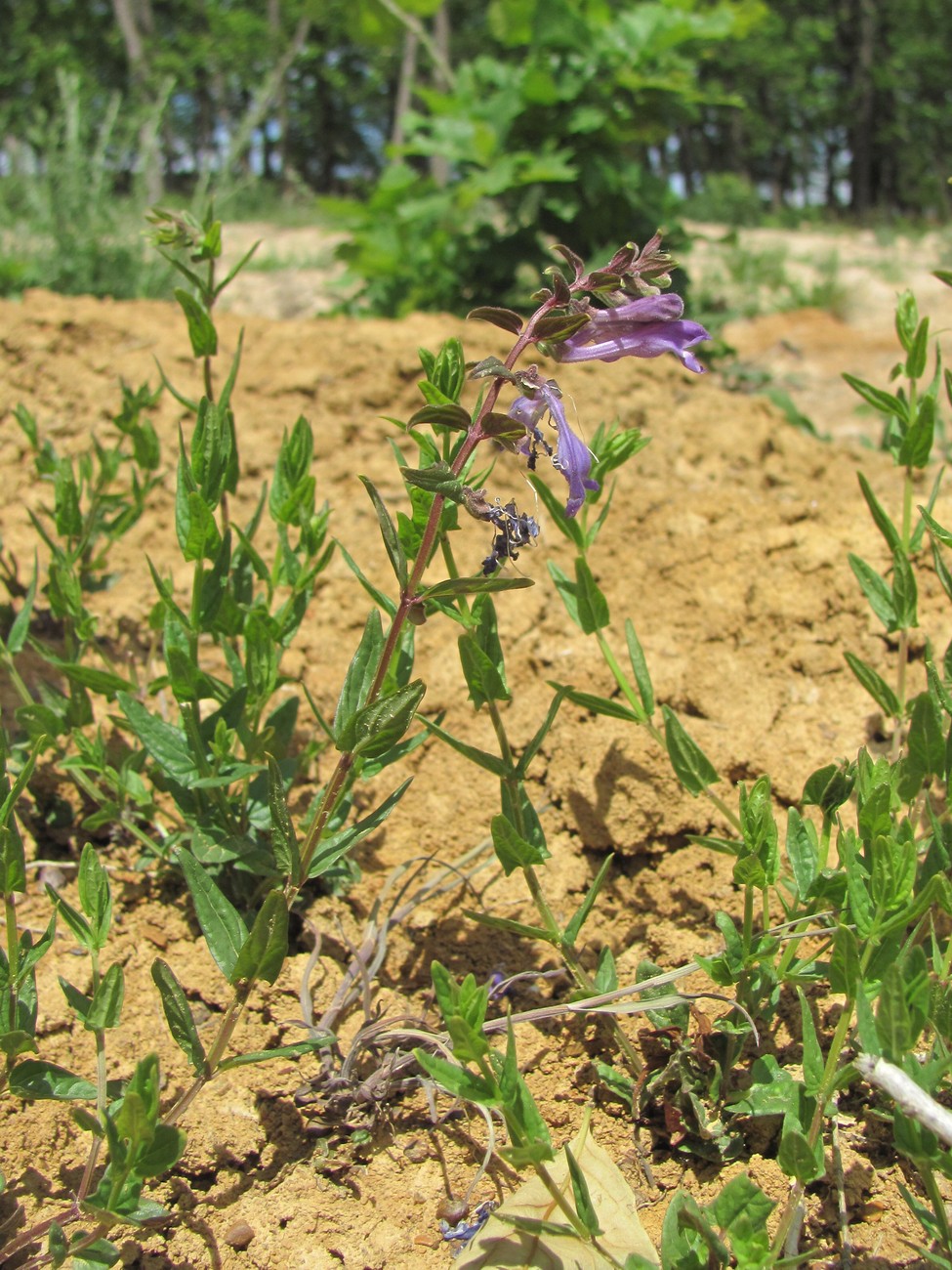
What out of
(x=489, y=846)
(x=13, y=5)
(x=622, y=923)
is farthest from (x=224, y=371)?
(x=13, y=5)

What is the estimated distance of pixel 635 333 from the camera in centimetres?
152

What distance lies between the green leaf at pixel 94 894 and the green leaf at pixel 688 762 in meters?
0.98

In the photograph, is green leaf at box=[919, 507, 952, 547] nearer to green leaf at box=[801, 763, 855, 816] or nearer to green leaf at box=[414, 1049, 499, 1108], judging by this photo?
green leaf at box=[801, 763, 855, 816]

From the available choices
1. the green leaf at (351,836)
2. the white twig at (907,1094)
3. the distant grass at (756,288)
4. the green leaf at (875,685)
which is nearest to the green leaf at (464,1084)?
the green leaf at (351,836)

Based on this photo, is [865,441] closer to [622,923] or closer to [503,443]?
[622,923]

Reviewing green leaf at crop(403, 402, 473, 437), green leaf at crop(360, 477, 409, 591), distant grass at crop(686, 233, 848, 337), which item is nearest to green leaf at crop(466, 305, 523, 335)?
green leaf at crop(403, 402, 473, 437)

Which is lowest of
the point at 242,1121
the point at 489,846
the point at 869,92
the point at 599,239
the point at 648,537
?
the point at 242,1121

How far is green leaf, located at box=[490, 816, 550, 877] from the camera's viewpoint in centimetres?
151

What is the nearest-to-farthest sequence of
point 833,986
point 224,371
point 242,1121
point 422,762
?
Result: point 833,986 → point 242,1121 → point 422,762 → point 224,371

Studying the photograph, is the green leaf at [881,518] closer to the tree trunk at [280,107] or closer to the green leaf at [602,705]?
the green leaf at [602,705]

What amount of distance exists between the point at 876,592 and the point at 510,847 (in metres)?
1.04

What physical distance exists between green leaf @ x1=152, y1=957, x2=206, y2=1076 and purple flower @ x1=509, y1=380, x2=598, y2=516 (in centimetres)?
86

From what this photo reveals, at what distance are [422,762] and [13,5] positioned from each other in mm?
41348

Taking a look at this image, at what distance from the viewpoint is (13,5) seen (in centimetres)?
3391
